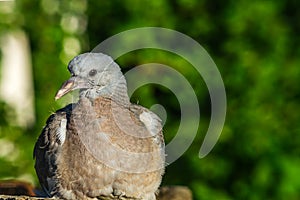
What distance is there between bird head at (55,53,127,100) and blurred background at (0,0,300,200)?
224 centimetres

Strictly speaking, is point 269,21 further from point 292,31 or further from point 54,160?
point 54,160

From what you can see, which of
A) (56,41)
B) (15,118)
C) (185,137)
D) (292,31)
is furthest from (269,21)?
(15,118)

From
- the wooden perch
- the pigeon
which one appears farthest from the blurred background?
the pigeon

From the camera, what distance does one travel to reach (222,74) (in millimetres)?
7098

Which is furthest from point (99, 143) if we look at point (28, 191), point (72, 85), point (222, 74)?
point (222, 74)

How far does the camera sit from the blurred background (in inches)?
271

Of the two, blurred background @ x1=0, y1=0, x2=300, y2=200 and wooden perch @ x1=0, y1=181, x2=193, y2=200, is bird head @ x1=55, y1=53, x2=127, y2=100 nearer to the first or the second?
wooden perch @ x1=0, y1=181, x2=193, y2=200

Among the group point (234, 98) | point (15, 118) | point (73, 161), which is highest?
point (73, 161)

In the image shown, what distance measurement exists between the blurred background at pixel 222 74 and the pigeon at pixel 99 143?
224cm

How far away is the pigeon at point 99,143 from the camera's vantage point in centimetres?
419

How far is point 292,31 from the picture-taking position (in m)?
7.34

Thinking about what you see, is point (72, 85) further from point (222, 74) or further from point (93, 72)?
point (222, 74)

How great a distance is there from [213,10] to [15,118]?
1981 mm

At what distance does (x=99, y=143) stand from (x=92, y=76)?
0.33 m
